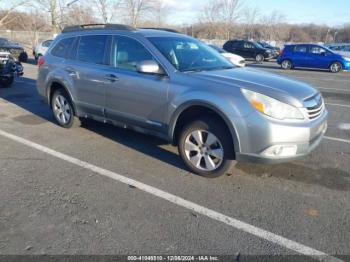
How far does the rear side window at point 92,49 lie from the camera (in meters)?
5.21

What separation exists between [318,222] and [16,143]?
4.60 m

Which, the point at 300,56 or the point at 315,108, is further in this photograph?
the point at 300,56

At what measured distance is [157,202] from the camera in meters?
3.60

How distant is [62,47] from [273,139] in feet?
14.2

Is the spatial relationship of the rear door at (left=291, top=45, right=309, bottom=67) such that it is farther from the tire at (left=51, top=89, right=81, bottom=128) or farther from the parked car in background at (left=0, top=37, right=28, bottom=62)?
the tire at (left=51, top=89, right=81, bottom=128)

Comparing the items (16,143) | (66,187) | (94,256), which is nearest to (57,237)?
(94,256)

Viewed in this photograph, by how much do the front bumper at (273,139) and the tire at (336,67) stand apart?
18267mm

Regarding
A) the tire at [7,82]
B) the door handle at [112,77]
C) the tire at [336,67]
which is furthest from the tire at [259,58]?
the door handle at [112,77]

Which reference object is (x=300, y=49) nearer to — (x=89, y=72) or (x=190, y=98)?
(x=89, y=72)

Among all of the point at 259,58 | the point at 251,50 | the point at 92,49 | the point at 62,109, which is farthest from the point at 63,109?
the point at 259,58

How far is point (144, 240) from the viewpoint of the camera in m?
2.94

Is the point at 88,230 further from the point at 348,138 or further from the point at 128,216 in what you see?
the point at 348,138

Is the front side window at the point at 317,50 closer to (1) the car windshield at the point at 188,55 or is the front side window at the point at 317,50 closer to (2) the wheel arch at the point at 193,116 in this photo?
(1) the car windshield at the point at 188,55

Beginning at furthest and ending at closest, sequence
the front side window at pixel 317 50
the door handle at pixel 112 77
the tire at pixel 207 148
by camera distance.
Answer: the front side window at pixel 317 50 → the door handle at pixel 112 77 → the tire at pixel 207 148
